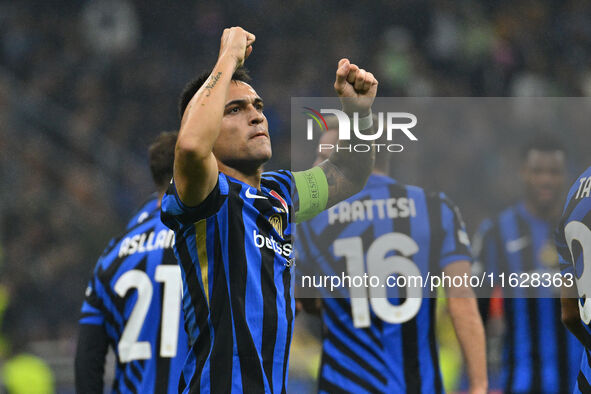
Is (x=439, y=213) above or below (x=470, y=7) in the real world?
below

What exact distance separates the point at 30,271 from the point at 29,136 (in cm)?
218

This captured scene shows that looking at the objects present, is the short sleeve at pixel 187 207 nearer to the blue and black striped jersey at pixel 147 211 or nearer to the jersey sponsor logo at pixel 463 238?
the blue and black striped jersey at pixel 147 211

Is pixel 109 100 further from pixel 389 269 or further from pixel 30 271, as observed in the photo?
pixel 389 269

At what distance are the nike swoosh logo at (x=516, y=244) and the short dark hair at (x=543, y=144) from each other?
651 mm

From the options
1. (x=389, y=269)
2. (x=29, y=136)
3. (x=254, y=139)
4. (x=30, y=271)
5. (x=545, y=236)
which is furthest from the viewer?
(x=29, y=136)

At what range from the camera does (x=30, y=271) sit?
9.36m

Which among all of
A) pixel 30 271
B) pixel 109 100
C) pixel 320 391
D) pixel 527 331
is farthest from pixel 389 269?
pixel 109 100

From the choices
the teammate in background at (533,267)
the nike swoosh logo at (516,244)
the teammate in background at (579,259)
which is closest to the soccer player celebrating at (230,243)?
the teammate in background at (579,259)

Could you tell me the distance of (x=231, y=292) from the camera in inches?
110

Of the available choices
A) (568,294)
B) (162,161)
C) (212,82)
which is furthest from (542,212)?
(212,82)

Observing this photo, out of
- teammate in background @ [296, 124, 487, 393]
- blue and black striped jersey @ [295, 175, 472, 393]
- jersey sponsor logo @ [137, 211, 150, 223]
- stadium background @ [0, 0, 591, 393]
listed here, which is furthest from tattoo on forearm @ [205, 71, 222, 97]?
stadium background @ [0, 0, 591, 393]

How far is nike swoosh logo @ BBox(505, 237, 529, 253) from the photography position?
14.9 ft

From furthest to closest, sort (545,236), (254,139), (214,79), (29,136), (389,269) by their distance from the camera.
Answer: (29,136) < (545,236) < (389,269) < (254,139) < (214,79)

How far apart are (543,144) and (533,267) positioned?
0.59 metres
